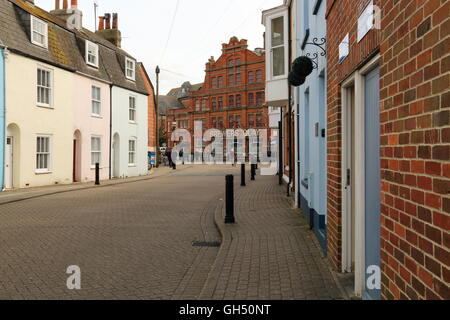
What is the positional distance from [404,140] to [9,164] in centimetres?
1706

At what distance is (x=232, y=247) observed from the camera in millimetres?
6758

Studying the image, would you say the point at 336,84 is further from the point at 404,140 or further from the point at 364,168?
the point at 404,140

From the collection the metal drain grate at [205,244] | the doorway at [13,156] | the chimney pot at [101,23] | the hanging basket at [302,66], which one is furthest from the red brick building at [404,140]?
the chimney pot at [101,23]

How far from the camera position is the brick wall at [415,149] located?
83.7 inches

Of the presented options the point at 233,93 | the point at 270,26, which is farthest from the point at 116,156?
the point at 233,93

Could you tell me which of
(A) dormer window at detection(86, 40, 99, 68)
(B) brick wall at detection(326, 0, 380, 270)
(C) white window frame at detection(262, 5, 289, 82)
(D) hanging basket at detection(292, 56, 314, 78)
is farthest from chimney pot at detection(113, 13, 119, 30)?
(B) brick wall at detection(326, 0, 380, 270)

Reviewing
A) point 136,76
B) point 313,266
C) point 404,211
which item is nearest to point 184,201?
point 313,266

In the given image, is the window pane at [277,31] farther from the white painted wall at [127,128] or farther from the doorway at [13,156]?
the white painted wall at [127,128]

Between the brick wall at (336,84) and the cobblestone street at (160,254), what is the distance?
1.65 feet

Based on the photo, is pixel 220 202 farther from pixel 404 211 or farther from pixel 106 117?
pixel 106 117

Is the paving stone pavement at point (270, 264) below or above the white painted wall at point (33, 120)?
below

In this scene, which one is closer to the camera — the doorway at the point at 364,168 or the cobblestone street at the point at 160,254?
the doorway at the point at 364,168

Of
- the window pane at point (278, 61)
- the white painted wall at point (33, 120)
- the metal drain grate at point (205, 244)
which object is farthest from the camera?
the white painted wall at point (33, 120)

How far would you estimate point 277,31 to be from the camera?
50.3 feet
